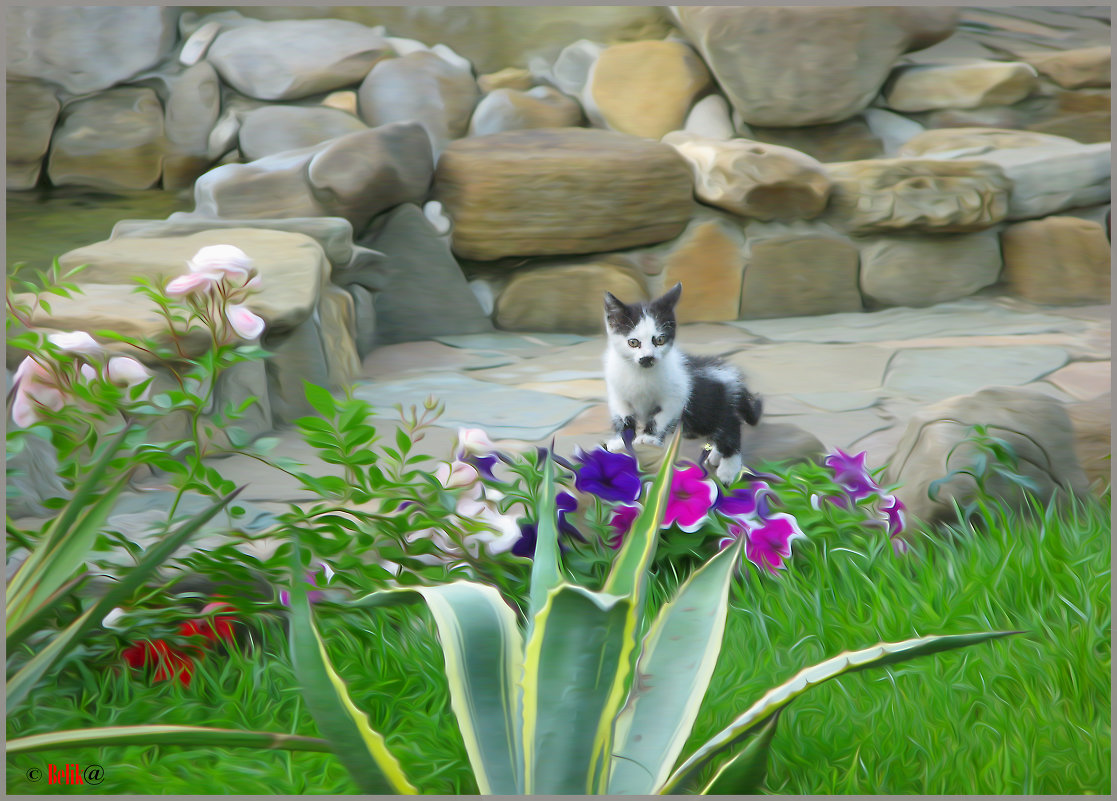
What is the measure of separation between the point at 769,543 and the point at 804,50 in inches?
130

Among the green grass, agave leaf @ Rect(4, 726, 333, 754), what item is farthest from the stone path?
agave leaf @ Rect(4, 726, 333, 754)

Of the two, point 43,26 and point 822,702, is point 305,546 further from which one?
point 43,26

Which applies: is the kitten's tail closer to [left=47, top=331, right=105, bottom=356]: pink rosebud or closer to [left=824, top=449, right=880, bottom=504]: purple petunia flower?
[left=824, top=449, right=880, bottom=504]: purple petunia flower

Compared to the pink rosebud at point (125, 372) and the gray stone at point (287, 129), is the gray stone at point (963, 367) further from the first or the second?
the gray stone at point (287, 129)

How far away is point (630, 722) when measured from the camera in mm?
1390

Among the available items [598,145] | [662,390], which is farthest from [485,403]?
[598,145]

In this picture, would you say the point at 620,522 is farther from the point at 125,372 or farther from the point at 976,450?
the point at 125,372

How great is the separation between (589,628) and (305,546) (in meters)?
0.87

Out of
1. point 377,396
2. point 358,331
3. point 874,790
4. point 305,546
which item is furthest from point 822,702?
point 358,331

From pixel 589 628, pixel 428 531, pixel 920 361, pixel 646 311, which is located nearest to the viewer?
pixel 589 628

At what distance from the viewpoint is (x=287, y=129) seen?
4652mm

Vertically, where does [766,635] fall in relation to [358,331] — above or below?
above

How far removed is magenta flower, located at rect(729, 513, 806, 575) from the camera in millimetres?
2059

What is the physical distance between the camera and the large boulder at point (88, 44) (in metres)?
4.59
